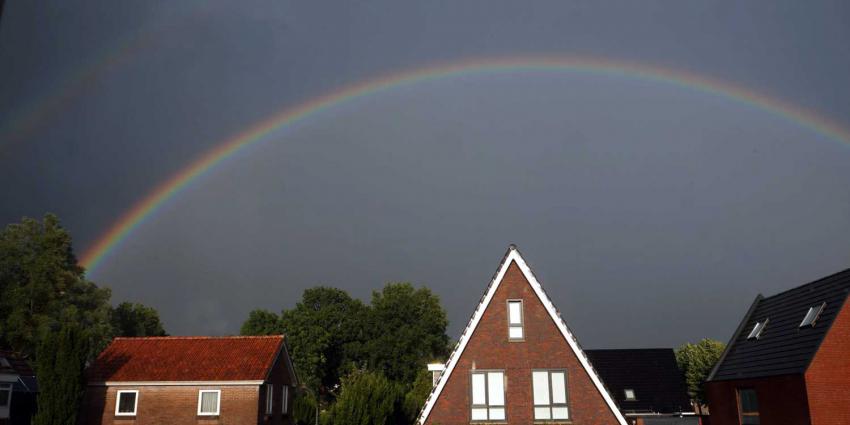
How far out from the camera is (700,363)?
6856 cm

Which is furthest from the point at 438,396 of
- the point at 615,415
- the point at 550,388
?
the point at 615,415

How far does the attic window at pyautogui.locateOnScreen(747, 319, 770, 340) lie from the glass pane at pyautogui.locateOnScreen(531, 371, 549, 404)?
13.7m

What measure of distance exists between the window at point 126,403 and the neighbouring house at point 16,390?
19.6 feet

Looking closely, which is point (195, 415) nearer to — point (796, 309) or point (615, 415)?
point (615, 415)

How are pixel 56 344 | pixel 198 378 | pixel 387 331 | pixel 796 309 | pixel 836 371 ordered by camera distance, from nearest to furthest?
1. pixel 836 371
2. pixel 796 309
3. pixel 56 344
4. pixel 198 378
5. pixel 387 331

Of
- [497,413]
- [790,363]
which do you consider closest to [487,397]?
[497,413]

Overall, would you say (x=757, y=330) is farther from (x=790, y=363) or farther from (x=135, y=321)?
(x=135, y=321)

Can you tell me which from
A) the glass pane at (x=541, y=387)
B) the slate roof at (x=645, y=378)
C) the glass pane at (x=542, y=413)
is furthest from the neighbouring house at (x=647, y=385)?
the glass pane at (x=542, y=413)

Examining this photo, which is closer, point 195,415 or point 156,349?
point 195,415

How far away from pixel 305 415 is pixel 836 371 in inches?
1335

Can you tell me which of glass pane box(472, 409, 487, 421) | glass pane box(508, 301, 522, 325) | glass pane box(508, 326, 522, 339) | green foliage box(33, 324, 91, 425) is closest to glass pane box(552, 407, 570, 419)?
glass pane box(472, 409, 487, 421)

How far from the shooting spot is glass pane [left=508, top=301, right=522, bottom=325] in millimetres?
33156

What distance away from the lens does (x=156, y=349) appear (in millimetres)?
44750

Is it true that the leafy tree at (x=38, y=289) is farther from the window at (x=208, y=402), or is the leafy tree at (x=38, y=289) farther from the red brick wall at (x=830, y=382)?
the red brick wall at (x=830, y=382)
